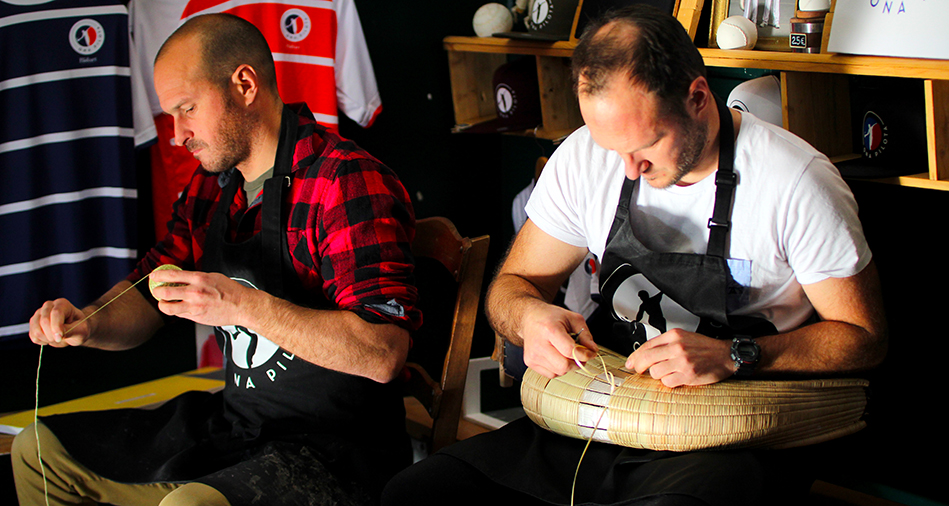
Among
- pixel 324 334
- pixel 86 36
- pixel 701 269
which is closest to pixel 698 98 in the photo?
pixel 701 269

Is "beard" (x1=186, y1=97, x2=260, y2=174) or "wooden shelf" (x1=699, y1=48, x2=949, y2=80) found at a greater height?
"wooden shelf" (x1=699, y1=48, x2=949, y2=80)

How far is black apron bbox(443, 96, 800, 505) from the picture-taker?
116 centimetres

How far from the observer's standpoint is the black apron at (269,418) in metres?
1.50

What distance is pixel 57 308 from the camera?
1594 mm

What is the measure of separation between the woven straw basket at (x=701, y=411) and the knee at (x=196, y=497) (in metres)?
0.61

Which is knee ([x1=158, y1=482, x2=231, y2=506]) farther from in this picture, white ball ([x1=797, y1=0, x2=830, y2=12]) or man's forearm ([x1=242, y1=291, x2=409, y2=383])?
white ball ([x1=797, y1=0, x2=830, y2=12])

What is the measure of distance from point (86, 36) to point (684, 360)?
6.60 ft

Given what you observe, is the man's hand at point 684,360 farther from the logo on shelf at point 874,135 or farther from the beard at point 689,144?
the logo on shelf at point 874,135

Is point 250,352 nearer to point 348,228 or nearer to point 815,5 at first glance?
point 348,228

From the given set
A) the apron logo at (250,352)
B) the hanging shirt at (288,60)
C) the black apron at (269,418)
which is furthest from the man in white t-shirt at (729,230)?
the hanging shirt at (288,60)

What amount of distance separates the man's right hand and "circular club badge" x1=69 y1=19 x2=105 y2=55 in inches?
39.2

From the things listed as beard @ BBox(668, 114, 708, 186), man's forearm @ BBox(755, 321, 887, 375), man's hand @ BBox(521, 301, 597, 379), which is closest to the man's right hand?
man's hand @ BBox(521, 301, 597, 379)

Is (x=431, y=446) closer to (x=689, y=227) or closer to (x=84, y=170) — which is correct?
(x=689, y=227)

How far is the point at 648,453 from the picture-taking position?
1.30m
